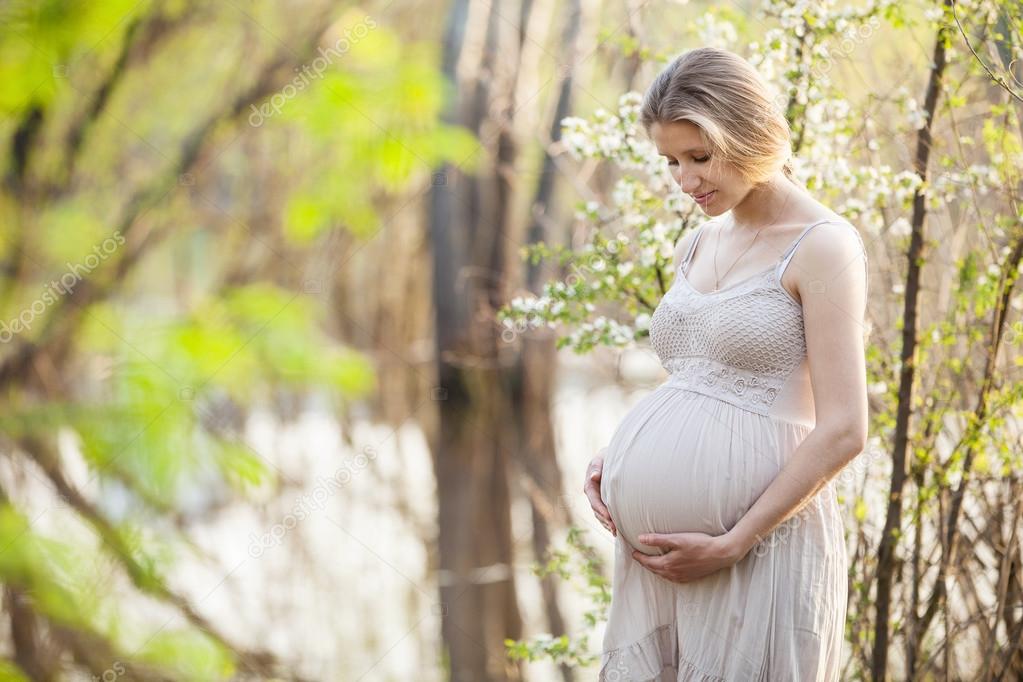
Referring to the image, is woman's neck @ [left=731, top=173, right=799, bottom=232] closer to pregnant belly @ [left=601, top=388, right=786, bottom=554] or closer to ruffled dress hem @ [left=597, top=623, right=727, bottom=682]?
pregnant belly @ [left=601, top=388, right=786, bottom=554]

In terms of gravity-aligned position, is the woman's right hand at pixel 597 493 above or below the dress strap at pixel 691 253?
below

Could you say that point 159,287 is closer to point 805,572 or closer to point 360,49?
point 360,49

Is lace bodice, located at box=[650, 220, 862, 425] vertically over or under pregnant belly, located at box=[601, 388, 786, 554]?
over

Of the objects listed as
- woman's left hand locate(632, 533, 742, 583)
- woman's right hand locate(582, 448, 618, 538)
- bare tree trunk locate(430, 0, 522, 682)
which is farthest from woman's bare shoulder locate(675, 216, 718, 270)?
bare tree trunk locate(430, 0, 522, 682)

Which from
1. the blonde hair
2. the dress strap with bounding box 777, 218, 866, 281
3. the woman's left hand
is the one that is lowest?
the woman's left hand

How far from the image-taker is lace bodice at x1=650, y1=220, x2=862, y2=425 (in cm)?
158

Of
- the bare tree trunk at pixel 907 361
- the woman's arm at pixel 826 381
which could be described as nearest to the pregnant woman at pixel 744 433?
the woman's arm at pixel 826 381

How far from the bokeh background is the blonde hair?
1.67ft

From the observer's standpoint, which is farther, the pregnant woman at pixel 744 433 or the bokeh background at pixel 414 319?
the bokeh background at pixel 414 319

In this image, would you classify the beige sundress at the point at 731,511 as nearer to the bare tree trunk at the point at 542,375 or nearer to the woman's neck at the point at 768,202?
the woman's neck at the point at 768,202

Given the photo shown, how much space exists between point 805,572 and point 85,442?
2.62 metres

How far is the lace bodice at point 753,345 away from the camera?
1.58 m

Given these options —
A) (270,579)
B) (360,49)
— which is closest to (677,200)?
(360,49)

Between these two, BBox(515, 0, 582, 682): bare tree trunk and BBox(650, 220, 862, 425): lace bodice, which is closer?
BBox(650, 220, 862, 425): lace bodice
